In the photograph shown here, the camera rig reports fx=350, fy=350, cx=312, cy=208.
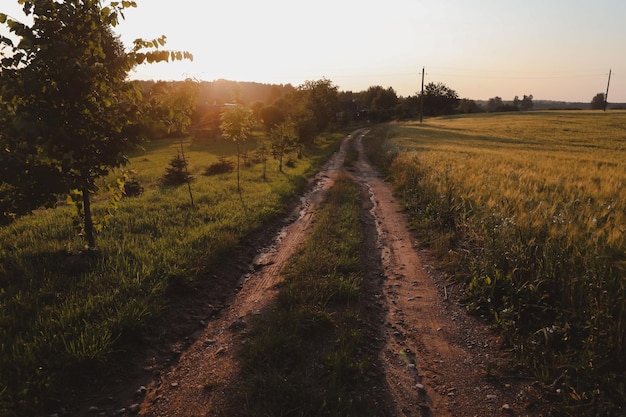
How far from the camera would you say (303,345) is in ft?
17.0

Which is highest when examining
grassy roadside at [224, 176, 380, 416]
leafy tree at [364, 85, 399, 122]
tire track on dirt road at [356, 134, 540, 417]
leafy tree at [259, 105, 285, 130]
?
leafy tree at [364, 85, 399, 122]

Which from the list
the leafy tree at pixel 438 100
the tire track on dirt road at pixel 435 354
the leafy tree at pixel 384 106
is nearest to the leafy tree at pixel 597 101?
the leafy tree at pixel 438 100

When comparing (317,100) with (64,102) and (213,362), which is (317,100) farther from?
(213,362)

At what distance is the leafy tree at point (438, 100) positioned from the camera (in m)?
120

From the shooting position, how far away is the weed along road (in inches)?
167

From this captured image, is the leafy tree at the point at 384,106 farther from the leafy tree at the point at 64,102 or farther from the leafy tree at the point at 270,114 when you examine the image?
the leafy tree at the point at 64,102

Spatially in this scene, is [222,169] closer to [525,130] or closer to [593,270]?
[593,270]

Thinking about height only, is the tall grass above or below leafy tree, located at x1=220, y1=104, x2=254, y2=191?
below

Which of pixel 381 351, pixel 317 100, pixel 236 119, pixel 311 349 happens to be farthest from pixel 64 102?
pixel 317 100

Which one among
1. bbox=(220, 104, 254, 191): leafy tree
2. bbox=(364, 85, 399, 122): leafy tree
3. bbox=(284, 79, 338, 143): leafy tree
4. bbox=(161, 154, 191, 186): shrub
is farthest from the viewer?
bbox=(364, 85, 399, 122): leafy tree

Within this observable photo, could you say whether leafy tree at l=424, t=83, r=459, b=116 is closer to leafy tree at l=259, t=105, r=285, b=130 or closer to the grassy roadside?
leafy tree at l=259, t=105, r=285, b=130

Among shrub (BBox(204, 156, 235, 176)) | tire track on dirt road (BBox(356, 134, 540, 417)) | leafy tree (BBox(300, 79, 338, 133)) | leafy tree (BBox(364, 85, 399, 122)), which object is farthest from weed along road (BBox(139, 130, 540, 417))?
leafy tree (BBox(364, 85, 399, 122))

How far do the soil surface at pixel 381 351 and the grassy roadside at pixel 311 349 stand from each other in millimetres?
263

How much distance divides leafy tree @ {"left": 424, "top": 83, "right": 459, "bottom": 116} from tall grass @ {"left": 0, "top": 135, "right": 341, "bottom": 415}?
393 ft
